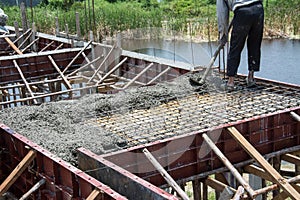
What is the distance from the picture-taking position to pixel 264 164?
288 inches

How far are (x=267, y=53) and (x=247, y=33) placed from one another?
60.7 feet

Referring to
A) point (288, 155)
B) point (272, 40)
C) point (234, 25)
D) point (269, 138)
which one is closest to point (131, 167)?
point (269, 138)

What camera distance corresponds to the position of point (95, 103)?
9.72 meters

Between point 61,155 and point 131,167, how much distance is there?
1076mm

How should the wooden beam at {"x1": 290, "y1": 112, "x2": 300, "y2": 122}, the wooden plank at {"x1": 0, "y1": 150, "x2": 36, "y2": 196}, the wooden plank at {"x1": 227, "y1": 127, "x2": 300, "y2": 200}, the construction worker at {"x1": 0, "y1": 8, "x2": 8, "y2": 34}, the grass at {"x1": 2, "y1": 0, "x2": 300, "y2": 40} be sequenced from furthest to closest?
the grass at {"x1": 2, "y1": 0, "x2": 300, "y2": 40} < the construction worker at {"x1": 0, "y1": 8, "x2": 8, "y2": 34} < the wooden beam at {"x1": 290, "y1": 112, "x2": 300, "y2": 122} < the wooden plank at {"x1": 0, "y1": 150, "x2": 36, "y2": 196} < the wooden plank at {"x1": 227, "y1": 127, "x2": 300, "y2": 200}

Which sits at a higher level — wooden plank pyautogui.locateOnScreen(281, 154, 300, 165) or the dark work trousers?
the dark work trousers

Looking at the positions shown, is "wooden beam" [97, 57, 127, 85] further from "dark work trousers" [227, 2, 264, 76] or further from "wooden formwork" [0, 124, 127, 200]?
"wooden formwork" [0, 124, 127, 200]

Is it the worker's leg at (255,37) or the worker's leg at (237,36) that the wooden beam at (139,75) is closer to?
the worker's leg at (237,36)

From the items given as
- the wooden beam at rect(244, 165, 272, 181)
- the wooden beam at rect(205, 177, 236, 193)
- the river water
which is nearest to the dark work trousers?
the wooden beam at rect(244, 165, 272, 181)

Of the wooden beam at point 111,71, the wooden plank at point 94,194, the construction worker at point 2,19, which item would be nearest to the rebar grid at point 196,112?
the wooden plank at point 94,194

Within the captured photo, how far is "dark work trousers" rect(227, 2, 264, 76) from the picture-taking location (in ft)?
32.0

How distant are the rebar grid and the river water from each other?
1114 cm

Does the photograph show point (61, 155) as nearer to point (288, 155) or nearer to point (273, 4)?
point (288, 155)

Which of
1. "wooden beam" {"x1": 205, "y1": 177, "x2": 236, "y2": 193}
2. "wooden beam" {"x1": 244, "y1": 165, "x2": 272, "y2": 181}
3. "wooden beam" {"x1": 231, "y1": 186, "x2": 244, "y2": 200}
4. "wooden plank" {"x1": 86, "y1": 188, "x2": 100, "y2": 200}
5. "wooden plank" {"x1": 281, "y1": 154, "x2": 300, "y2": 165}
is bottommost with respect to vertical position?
"wooden beam" {"x1": 205, "y1": 177, "x2": 236, "y2": 193}
